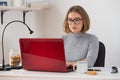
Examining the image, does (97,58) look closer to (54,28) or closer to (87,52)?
(87,52)

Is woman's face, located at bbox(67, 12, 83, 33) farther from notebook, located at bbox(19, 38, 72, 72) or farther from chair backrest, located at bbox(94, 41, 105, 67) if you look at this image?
notebook, located at bbox(19, 38, 72, 72)

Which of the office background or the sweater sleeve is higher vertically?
the office background

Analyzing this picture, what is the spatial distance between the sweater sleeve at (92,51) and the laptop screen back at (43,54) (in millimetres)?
412

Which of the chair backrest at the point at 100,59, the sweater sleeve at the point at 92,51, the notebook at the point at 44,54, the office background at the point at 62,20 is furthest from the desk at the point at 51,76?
the office background at the point at 62,20

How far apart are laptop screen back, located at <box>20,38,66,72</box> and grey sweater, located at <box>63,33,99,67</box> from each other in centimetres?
50

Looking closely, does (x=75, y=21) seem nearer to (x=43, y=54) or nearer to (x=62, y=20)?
(x=43, y=54)

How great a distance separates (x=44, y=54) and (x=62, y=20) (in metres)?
1.51

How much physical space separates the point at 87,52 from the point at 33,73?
68 cm

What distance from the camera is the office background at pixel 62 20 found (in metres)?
3.34

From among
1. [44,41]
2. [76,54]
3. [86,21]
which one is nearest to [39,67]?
[44,41]

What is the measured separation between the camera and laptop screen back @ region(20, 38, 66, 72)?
1.97 m

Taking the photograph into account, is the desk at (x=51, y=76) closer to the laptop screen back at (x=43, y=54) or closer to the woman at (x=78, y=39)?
the laptop screen back at (x=43, y=54)

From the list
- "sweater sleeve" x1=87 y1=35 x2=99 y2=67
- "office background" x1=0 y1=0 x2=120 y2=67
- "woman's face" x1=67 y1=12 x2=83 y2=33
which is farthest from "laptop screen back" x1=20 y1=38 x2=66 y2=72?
"office background" x1=0 y1=0 x2=120 y2=67

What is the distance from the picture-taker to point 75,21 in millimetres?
2525
